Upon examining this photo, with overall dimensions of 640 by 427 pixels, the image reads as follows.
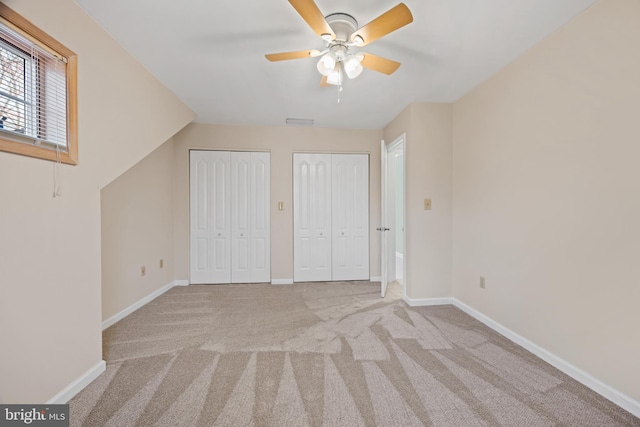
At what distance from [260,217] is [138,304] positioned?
Result: 1846mm

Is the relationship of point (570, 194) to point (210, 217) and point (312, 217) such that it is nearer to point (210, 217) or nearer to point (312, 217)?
point (312, 217)

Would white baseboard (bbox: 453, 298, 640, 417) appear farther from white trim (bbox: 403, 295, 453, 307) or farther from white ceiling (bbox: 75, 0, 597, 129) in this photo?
white ceiling (bbox: 75, 0, 597, 129)

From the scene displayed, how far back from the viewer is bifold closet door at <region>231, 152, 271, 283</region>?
3.85m

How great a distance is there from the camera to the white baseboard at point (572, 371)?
1.43 m

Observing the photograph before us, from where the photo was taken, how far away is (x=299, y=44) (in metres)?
1.95

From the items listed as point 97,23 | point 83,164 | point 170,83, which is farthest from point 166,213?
point 97,23

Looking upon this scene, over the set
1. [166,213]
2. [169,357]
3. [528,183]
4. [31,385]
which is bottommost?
[169,357]

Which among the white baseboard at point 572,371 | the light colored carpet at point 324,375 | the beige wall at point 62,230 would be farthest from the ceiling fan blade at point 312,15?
the white baseboard at point 572,371

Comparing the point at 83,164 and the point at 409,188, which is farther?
the point at 409,188

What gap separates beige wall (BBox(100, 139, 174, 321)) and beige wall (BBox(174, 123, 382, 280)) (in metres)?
0.14

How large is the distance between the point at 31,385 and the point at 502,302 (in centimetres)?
340

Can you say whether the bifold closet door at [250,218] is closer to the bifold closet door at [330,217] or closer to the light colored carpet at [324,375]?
the bifold closet door at [330,217]

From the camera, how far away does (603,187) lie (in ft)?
5.09

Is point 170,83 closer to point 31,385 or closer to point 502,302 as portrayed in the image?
point 31,385
